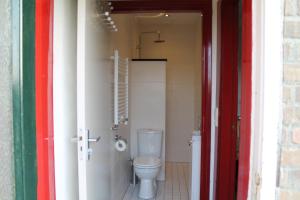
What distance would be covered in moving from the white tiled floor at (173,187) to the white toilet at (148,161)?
11cm

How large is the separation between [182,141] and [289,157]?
3544 millimetres

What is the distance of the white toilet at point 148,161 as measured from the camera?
2977mm

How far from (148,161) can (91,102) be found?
67.8 inches

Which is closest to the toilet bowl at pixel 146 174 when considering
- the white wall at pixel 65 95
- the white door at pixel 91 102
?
the white door at pixel 91 102

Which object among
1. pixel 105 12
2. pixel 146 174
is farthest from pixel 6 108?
pixel 146 174

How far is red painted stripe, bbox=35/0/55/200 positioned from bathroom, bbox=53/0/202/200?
20cm

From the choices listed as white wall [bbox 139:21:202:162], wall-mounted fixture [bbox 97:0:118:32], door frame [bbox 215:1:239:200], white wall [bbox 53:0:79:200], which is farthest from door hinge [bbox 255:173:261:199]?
white wall [bbox 139:21:202:162]

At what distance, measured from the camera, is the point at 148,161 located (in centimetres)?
307

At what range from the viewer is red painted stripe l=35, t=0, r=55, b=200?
0.97 m

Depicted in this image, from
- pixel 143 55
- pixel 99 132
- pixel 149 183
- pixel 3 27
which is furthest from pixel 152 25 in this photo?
pixel 3 27

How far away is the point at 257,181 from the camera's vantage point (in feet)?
2.86

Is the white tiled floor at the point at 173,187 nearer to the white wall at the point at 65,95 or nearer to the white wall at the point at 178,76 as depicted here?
the white wall at the point at 178,76

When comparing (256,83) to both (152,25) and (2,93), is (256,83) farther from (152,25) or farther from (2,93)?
(152,25)

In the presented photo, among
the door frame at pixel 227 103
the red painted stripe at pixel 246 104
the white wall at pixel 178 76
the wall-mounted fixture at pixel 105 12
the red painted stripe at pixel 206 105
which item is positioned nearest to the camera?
the red painted stripe at pixel 246 104
